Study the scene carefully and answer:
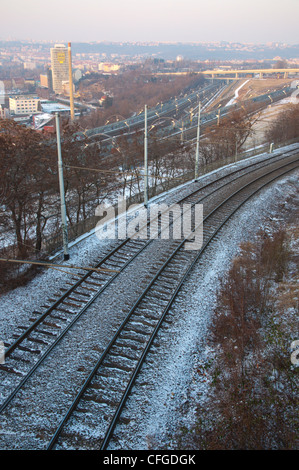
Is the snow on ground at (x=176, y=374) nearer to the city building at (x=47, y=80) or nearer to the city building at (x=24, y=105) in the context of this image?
the city building at (x=24, y=105)

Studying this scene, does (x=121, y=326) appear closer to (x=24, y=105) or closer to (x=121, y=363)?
(x=121, y=363)

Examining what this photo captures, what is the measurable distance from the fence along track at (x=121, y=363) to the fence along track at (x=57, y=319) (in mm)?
1287

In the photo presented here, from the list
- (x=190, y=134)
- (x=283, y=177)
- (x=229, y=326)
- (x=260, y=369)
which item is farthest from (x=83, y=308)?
(x=190, y=134)

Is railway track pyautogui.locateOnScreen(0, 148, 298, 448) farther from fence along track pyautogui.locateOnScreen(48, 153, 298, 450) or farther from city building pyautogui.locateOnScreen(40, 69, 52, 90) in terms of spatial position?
city building pyautogui.locateOnScreen(40, 69, 52, 90)

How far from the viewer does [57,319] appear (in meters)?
9.66

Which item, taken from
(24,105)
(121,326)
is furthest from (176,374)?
(24,105)

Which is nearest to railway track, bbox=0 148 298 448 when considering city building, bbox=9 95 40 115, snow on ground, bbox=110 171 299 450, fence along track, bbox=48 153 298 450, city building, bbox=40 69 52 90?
fence along track, bbox=48 153 298 450

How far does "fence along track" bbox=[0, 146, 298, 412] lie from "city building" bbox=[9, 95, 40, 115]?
102974mm

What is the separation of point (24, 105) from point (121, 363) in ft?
363

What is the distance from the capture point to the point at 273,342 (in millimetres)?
8852

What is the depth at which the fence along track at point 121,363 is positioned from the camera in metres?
6.52

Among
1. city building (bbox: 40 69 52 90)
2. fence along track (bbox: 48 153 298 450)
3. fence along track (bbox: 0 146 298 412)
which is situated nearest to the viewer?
fence along track (bbox: 48 153 298 450)

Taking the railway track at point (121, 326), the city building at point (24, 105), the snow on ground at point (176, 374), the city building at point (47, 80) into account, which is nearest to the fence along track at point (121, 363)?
the railway track at point (121, 326)

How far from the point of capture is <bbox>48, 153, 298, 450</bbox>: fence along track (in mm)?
6523
